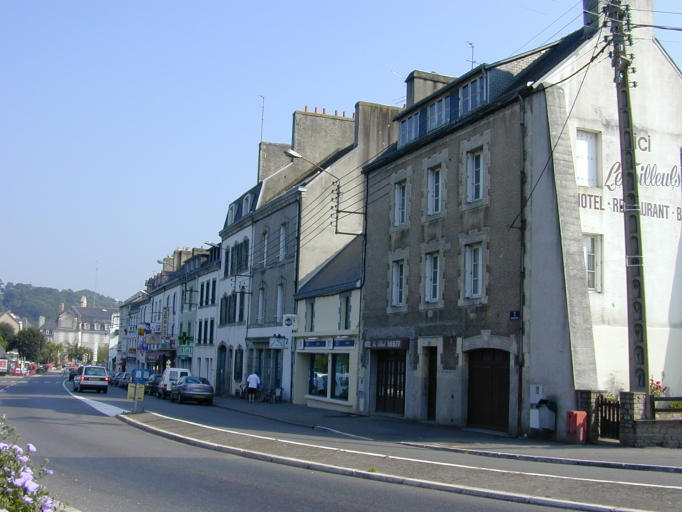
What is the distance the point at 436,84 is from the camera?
32.3 metres

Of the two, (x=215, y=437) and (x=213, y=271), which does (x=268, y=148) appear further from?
(x=215, y=437)

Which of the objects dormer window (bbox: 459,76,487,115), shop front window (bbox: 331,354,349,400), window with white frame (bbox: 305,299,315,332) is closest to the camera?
dormer window (bbox: 459,76,487,115)

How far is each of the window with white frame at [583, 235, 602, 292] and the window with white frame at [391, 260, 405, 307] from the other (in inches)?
327

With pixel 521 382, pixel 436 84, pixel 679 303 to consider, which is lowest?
pixel 521 382

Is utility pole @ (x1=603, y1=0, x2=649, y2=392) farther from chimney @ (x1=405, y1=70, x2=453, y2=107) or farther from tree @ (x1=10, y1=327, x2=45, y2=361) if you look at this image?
tree @ (x1=10, y1=327, x2=45, y2=361)

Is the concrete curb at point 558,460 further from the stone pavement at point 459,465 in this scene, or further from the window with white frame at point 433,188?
the window with white frame at point 433,188

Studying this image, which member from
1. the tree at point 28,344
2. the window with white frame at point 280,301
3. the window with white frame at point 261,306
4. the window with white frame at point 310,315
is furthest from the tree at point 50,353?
the window with white frame at point 310,315

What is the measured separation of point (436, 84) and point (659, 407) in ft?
57.3

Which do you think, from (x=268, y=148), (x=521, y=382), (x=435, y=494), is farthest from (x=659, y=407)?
(x=268, y=148)

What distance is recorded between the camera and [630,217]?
1795 cm

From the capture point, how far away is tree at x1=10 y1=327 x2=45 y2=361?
464 ft

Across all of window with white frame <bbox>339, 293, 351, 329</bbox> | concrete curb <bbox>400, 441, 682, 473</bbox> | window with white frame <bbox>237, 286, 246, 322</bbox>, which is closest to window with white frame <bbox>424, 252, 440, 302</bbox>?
window with white frame <bbox>339, 293, 351, 329</bbox>

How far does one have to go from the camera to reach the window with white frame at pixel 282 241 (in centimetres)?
4097

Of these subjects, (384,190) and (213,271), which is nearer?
(384,190)
